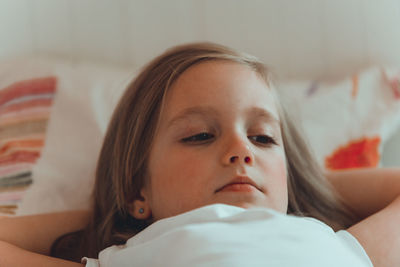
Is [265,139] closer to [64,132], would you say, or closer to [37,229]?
[37,229]

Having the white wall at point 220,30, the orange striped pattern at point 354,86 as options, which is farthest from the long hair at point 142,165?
the white wall at point 220,30

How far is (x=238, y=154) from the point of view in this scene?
2.67 feet

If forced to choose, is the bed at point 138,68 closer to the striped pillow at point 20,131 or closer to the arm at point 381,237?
the striped pillow at point 20,131

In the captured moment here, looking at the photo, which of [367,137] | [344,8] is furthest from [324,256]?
[344,8]

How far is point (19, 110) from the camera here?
1297 mm

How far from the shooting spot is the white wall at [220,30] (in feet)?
5.12


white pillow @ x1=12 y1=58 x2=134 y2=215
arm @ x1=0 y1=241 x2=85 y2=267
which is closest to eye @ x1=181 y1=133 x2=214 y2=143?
arm @ x1=0 y1=241 x2=85 y2=267

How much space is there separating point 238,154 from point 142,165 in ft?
0.75

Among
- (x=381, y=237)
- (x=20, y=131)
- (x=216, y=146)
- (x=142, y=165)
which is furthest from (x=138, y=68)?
(x=381, y=237)

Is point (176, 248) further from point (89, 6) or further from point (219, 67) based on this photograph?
point (89, 6)

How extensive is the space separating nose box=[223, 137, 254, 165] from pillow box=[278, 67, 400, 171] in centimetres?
50

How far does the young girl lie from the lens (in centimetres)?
70

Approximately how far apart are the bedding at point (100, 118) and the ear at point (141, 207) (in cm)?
23

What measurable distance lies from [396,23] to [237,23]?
0.53 m
